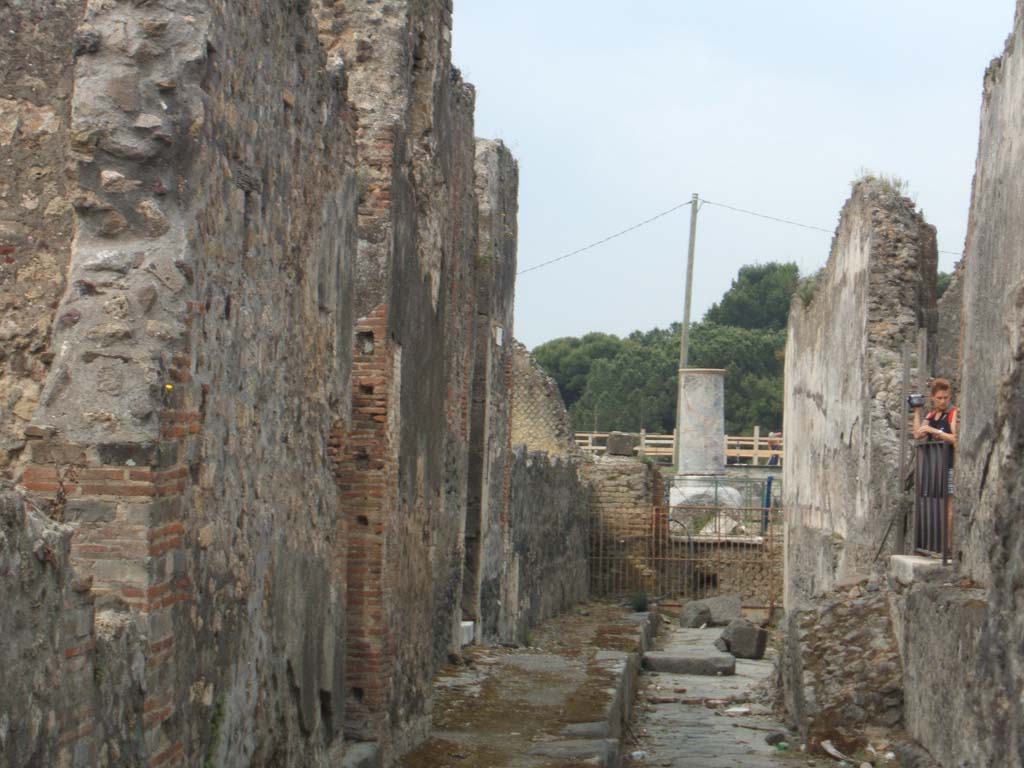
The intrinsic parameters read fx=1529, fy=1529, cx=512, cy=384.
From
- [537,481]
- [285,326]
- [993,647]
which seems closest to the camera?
[285,326]

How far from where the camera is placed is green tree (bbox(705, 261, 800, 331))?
6294 centimetres

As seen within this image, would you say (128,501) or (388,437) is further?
(388,437)

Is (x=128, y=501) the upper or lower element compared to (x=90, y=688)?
upper

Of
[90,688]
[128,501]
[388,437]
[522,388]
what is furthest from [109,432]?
[522,388]

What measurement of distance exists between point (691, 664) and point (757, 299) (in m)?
49.9

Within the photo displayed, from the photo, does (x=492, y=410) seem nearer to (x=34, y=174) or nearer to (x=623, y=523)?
(x=623, y=523)

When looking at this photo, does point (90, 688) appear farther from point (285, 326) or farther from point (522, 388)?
point (522, 388)

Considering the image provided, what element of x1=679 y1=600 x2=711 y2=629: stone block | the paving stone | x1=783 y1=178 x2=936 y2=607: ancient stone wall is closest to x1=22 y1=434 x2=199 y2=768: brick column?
x1=783 y1=178 x2=936 y2=607: ancient stone wall

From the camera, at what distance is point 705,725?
11859 millimetres

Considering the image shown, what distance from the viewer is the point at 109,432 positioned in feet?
14.5

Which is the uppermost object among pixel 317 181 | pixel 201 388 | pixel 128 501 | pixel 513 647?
pixel 317 181

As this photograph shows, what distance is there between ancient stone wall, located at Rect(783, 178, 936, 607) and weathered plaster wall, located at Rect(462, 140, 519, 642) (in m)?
3.14

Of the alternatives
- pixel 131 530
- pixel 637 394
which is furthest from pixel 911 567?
pixel 637 394

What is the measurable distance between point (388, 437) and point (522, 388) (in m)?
14.5
